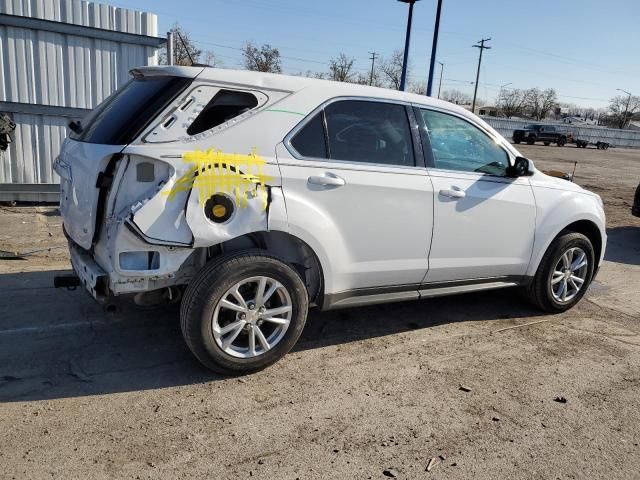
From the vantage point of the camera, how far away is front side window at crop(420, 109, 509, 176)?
428cm

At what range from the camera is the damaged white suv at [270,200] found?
3.27m

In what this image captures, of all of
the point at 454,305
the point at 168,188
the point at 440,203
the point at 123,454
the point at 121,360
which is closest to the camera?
the point at 123,454

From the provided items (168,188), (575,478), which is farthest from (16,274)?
(575,478)

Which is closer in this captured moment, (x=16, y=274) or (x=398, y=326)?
(x=398, y=326)

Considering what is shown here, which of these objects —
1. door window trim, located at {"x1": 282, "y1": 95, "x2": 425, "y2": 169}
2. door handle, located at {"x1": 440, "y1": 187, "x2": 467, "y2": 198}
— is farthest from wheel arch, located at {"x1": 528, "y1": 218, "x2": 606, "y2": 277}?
door window trim, located at {"x1": 282, "y1": 95, "x2": 425, "y2": 169}

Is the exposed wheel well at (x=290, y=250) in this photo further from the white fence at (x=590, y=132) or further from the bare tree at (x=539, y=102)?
the bare tree at (x=539, y=102)

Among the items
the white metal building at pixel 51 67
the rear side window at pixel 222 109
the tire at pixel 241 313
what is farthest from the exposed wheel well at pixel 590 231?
the white metal building at pixel 51 67

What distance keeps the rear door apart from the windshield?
801 millimetres

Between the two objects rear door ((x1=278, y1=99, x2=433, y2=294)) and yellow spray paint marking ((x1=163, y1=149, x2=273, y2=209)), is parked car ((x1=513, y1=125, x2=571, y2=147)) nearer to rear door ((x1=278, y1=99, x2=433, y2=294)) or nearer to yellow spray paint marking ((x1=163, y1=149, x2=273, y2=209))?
rear door ((x1=278, y1=99, x2=433, y2=294))

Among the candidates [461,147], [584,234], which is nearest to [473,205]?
[461,147]

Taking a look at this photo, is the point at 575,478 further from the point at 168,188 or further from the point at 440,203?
the point at 168,188

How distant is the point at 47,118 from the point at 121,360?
20.4 feet

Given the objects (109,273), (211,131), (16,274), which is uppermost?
(211,131)

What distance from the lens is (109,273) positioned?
3.32 m
